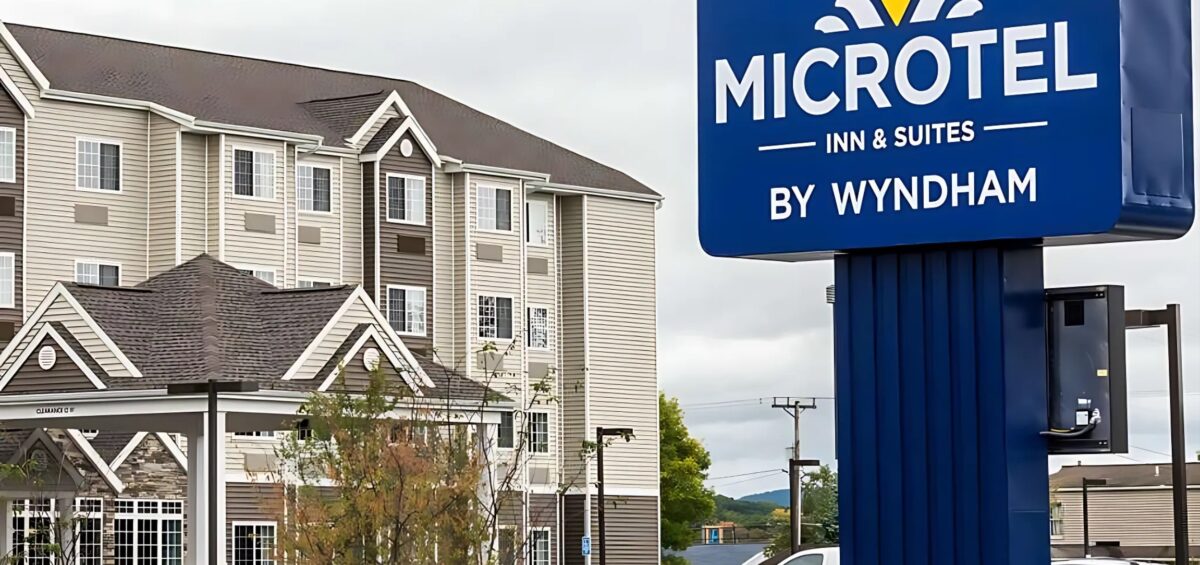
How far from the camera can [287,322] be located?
36938 mm

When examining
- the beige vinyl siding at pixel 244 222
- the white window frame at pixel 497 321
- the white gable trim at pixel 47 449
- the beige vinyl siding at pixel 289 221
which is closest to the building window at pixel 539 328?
the white window frame at pixel 497 321

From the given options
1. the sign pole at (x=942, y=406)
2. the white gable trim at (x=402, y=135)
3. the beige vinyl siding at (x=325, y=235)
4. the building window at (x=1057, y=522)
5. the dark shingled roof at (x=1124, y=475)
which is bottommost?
the building window at (x=1057, y=522)

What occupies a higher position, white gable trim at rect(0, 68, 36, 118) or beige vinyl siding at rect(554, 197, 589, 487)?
white gable trim at rect(0, 68, 36, 118)

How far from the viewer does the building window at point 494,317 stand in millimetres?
60000

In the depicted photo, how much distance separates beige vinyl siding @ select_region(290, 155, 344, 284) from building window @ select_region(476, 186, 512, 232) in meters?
4.75

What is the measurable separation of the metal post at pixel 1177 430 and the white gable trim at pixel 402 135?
2860 cm

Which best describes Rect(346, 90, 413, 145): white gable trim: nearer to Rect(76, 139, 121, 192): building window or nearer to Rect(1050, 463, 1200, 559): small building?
Rect(76, 139, 121, 192): building window

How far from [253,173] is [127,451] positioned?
28.5 feet

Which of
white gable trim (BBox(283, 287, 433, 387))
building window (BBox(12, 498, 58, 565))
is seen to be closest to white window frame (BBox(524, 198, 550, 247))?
building window (BBox(12, 498, 58, 565))

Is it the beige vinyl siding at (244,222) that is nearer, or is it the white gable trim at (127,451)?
the white gable trim at (127,451)

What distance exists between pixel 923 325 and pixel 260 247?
151 ft

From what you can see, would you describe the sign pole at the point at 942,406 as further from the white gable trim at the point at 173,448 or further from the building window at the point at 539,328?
the building window at the point at 539,328

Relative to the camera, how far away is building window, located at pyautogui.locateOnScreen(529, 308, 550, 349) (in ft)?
204

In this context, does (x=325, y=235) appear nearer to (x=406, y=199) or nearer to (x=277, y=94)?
(x=406, y=199)
